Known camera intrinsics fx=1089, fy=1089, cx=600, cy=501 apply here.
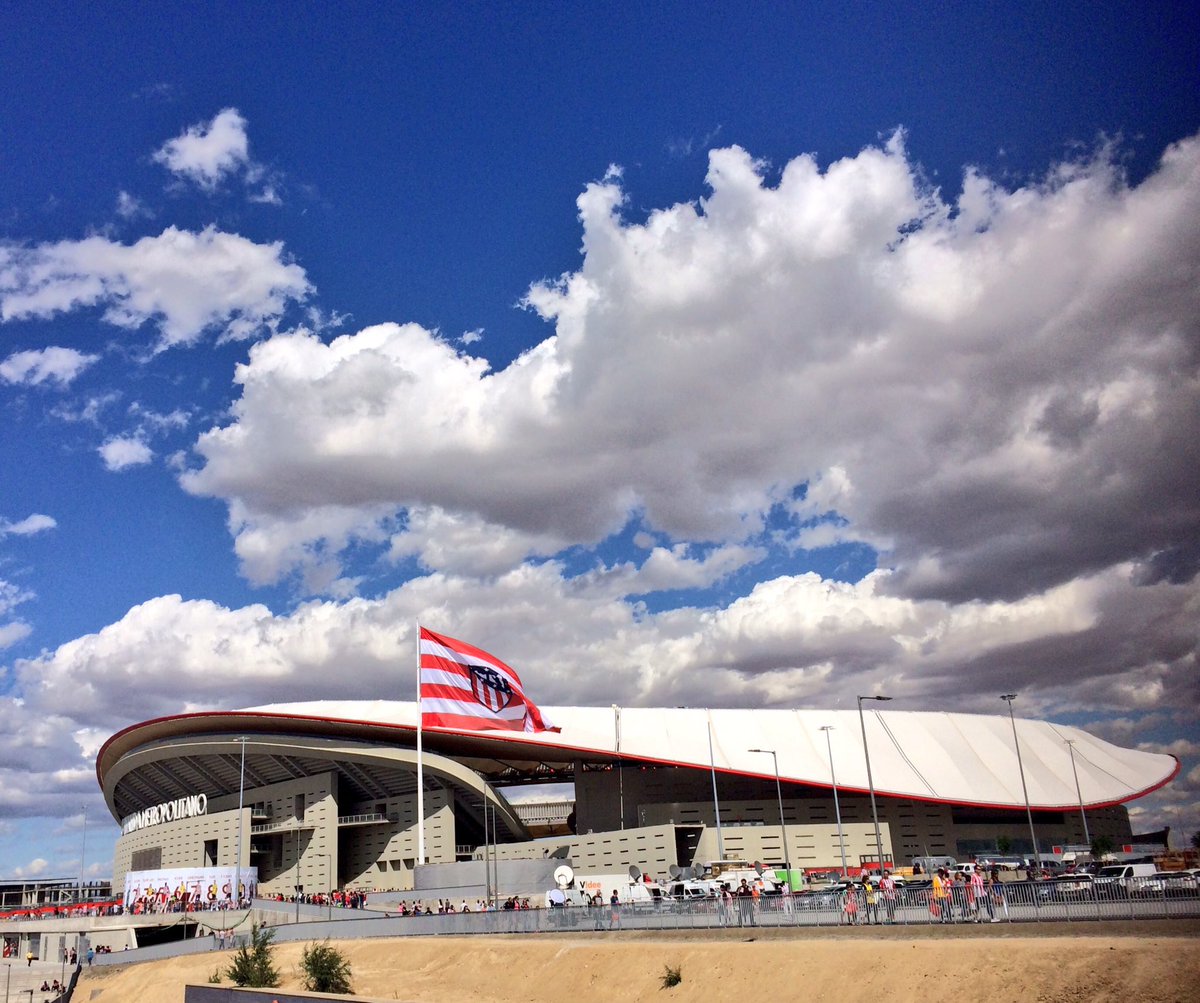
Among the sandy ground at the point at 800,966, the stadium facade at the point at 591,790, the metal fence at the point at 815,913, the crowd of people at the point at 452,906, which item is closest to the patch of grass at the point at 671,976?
the sandy ground at the point at 800,966

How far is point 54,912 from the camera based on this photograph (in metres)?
75.7

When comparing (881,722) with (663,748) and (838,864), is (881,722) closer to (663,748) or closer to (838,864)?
(838,864)

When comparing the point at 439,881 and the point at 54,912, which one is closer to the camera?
the point at 439,881

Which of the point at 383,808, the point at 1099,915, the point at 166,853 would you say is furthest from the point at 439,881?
the point at 1099,915

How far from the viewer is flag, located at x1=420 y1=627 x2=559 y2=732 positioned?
57.8 meters

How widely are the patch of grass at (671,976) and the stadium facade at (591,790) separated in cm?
3744

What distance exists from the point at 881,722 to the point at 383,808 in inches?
1592

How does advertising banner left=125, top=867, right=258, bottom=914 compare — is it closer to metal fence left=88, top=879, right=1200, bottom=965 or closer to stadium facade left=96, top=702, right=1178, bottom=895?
stadium facade left=96, top=702, right=1178, bottom=895

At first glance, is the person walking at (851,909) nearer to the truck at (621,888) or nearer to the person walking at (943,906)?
the person walking at (943,906)

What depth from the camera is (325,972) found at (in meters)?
37.2

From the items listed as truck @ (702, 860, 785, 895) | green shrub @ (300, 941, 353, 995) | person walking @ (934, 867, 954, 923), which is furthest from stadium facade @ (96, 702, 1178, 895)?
person walking @ (934, 867, 954, 923)

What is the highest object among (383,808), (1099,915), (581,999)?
(383,808)

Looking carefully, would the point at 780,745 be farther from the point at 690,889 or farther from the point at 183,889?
the point at 183,889

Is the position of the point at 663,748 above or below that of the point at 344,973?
above
